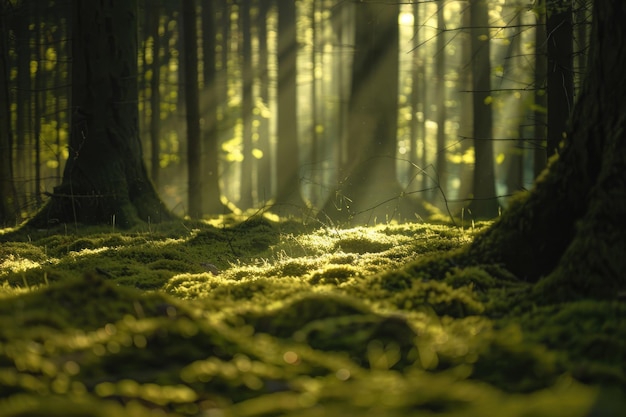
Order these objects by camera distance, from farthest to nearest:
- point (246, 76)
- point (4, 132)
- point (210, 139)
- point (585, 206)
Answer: point (246, 76)
point (210, 139)
point (4, 132)
point (585, 206)

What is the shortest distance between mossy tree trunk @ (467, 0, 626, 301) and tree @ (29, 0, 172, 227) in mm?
8013

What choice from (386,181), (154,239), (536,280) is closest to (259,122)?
(386,181)

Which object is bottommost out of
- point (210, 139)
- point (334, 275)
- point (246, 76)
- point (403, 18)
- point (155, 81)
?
point (334, 275)

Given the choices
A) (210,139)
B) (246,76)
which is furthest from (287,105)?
(246,76)

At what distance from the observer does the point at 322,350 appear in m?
3.05

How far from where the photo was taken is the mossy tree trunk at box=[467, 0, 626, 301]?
12.4ft

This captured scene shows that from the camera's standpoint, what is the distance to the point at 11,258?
26.3 ft

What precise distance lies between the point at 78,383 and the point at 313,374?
2.91 ft

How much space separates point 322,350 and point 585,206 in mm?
2127

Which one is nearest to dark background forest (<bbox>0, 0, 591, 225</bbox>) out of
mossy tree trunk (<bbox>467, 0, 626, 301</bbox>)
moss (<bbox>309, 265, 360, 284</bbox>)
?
moss (<bbox>309, 265, 360, 284</bbox>)

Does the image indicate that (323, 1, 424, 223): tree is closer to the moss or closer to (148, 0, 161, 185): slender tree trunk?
the moss

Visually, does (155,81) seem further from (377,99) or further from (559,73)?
(559,73)

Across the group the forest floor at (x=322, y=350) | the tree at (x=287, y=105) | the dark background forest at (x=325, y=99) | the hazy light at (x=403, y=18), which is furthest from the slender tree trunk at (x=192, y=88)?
the forest floor at (x=322, y=350)

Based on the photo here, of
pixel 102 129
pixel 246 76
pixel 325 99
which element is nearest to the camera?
pixel 102 129
